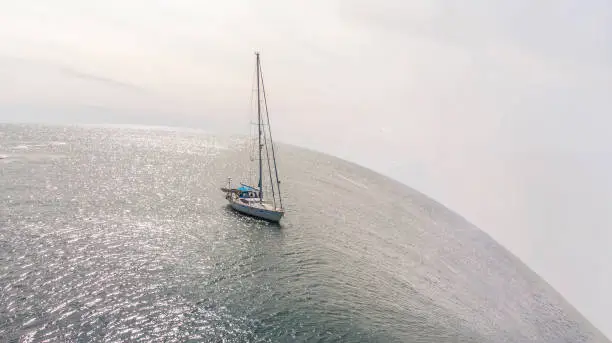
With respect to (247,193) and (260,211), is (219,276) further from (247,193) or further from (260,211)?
(247,193)

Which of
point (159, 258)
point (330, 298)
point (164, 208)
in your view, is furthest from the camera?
point (164, 208)

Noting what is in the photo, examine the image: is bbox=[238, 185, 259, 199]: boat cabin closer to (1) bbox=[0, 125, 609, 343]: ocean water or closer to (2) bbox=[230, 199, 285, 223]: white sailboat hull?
(2) bbox=[230, 199, 285, 223]: white sailboat hull

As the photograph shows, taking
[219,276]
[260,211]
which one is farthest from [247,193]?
[219,276]

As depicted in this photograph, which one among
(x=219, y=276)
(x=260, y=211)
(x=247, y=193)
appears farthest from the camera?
(x=247, y=193)

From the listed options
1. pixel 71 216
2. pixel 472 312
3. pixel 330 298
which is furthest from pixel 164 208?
pixel 472 312

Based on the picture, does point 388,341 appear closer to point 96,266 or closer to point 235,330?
point 235,330

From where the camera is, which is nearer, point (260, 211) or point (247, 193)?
point (260, 211)

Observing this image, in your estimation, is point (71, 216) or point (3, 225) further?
point (71, 216)
